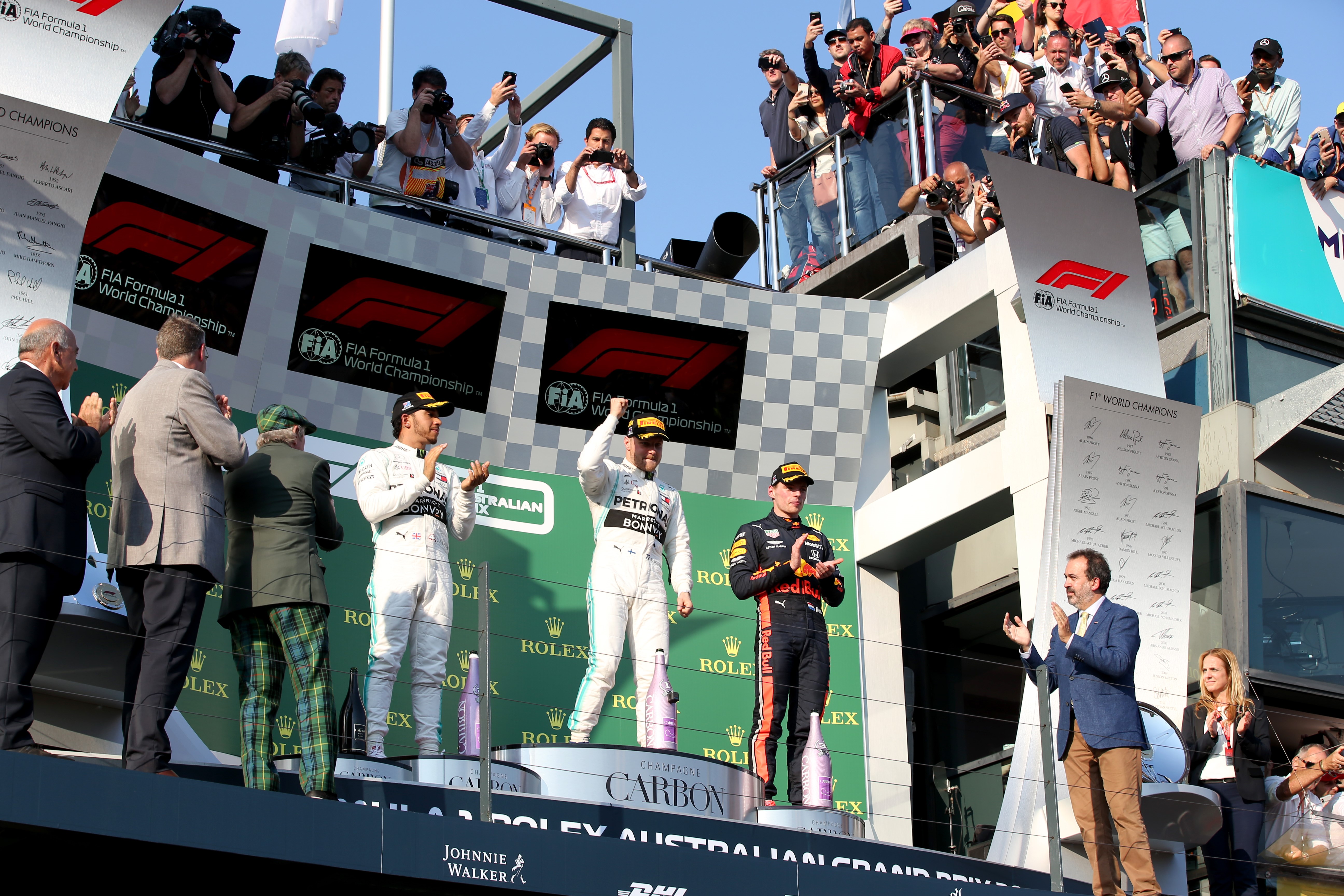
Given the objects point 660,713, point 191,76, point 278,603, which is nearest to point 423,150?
point 191,76

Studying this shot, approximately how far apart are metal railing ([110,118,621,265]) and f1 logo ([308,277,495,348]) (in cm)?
44

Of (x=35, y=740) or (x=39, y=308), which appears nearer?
(x=35, y=740)

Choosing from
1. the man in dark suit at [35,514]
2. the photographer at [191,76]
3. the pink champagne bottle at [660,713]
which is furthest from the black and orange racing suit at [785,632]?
the photographer at [191,76]

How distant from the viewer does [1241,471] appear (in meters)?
8.71

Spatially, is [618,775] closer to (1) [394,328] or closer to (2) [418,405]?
(2) [418,405]

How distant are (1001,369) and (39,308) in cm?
565

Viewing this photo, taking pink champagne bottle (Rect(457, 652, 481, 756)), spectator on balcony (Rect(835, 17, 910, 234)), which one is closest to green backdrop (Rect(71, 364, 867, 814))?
pink champagne bottle (Rect(457, 652, 481, 756))

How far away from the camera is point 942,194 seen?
9750mm

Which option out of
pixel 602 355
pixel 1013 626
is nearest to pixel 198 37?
pixel 602 355

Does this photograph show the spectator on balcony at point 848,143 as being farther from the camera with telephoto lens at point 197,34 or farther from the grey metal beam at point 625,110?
the camera with telephoto lens at point 197,34

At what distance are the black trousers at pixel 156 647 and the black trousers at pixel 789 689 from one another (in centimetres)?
268

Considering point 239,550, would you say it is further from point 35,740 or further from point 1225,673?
point 1225,673

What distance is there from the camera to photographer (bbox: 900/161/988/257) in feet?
32.0

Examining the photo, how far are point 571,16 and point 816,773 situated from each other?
18.9 ft
